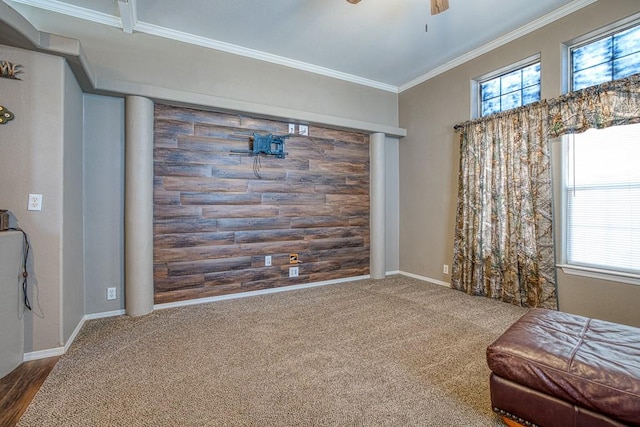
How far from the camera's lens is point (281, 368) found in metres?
2.19

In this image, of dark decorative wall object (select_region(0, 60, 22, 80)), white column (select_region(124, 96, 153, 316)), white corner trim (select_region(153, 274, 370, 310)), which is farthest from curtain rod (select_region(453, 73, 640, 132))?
dark decorative wall object (select_region(0, 60, 22, 80))

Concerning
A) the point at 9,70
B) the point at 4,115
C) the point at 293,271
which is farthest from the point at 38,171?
the point at 293,271

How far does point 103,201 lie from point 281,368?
2542mm

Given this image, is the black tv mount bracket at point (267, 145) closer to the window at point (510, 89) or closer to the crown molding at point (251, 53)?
the crown molding at point (251, 53)

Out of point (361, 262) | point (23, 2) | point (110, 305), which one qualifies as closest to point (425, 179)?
point (361, 262)

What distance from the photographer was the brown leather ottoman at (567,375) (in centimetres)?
127

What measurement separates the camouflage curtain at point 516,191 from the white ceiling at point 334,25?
3.15ft

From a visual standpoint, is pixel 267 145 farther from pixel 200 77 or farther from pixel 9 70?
pixel 9 70

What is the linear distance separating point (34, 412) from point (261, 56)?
13.1 ft

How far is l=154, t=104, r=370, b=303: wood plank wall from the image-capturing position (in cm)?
353

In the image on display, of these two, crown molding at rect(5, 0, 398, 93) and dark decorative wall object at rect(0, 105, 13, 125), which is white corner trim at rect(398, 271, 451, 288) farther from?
dark decorative wall object at rect(0, 105, 13, 125)

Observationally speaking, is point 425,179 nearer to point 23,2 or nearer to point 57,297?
point 57,297

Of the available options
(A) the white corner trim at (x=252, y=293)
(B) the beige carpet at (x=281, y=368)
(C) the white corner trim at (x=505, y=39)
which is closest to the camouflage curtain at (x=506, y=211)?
(B) the beige carpet at (x=281, y=368)

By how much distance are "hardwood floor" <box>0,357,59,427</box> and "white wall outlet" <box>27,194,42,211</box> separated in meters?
1.13
